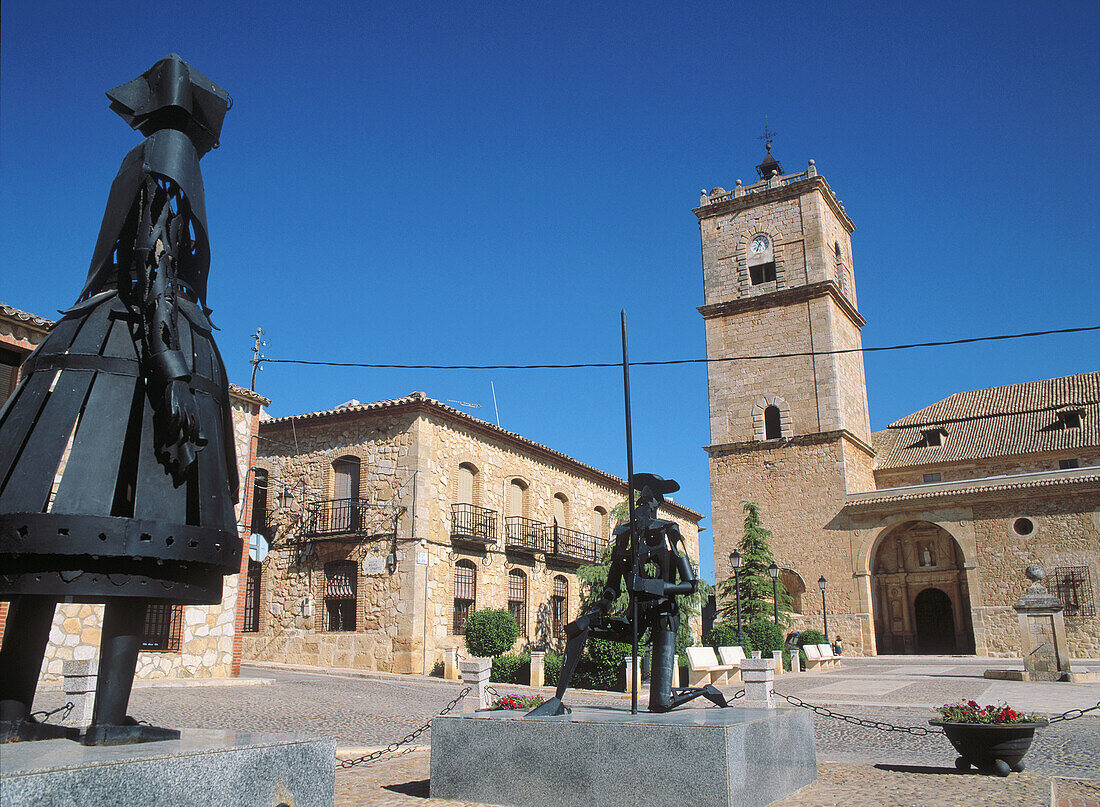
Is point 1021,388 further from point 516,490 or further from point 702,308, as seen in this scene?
point 516,490

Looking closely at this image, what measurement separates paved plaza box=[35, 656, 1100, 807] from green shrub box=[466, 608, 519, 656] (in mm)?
1721

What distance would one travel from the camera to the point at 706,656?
16.5 m

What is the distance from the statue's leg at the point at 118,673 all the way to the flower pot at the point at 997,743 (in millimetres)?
6241

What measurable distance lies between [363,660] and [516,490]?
24.1 ft

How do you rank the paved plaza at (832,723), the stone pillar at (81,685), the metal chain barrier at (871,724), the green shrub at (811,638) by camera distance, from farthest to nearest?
the green shrub at (811,638) → the metal chain barrier at (871,724) → the paved plaza at (832,723) → the stone pillar at (81,685)

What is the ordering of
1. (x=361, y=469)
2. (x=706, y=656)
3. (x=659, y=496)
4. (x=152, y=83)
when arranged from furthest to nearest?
(x=361, y=469) < (x=706, y=656) < (x=659, y=496) < (x=152, y=83)

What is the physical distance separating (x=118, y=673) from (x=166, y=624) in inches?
501

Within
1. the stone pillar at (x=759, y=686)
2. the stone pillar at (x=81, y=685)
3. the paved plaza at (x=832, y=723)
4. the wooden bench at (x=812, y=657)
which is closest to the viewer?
the stone pillar at (x=81, y=685)

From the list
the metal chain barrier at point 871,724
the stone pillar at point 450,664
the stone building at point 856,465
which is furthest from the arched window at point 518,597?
the metal chain barrier at point 871,724

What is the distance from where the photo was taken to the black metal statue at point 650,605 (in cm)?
659

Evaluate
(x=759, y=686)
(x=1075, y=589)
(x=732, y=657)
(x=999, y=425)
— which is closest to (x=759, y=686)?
(x=759, y=686)

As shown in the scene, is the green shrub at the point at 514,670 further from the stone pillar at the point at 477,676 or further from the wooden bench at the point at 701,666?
the stone pillar at the point at 477,676

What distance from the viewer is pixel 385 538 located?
21.8 meters

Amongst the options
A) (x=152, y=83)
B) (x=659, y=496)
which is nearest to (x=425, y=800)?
(x=659, y=496)
